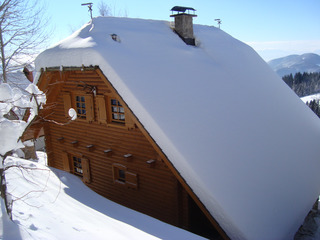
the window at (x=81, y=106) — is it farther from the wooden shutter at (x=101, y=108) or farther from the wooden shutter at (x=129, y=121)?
the wooden shutter at (x=129, y=121)

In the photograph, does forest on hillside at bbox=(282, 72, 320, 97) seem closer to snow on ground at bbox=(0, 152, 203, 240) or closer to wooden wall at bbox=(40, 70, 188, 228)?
wooden wall at bbox=(40, 70, 188, 228)

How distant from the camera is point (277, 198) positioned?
6.75m

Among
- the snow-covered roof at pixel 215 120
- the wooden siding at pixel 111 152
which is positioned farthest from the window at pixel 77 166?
the snow-covered roof at pixel 215 120

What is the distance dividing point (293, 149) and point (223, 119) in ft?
9.68

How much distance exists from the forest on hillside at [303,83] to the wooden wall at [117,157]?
69.9 meters

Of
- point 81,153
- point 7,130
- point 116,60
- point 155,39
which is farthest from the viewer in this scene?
point 81,153

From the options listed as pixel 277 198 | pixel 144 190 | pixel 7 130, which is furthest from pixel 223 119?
pixel 7 130

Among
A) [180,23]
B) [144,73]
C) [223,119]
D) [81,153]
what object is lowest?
[81,153]

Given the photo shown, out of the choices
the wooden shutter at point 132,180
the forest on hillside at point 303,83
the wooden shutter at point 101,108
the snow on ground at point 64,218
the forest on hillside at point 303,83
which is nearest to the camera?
the snow on ground at point 64,218

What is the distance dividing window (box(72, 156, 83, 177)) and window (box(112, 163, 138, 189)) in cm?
229

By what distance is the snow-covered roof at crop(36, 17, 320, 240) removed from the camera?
5836 mm

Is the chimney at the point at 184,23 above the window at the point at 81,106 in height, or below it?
above

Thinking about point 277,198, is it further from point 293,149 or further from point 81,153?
point 81,153

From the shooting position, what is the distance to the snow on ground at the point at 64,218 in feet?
12.5
